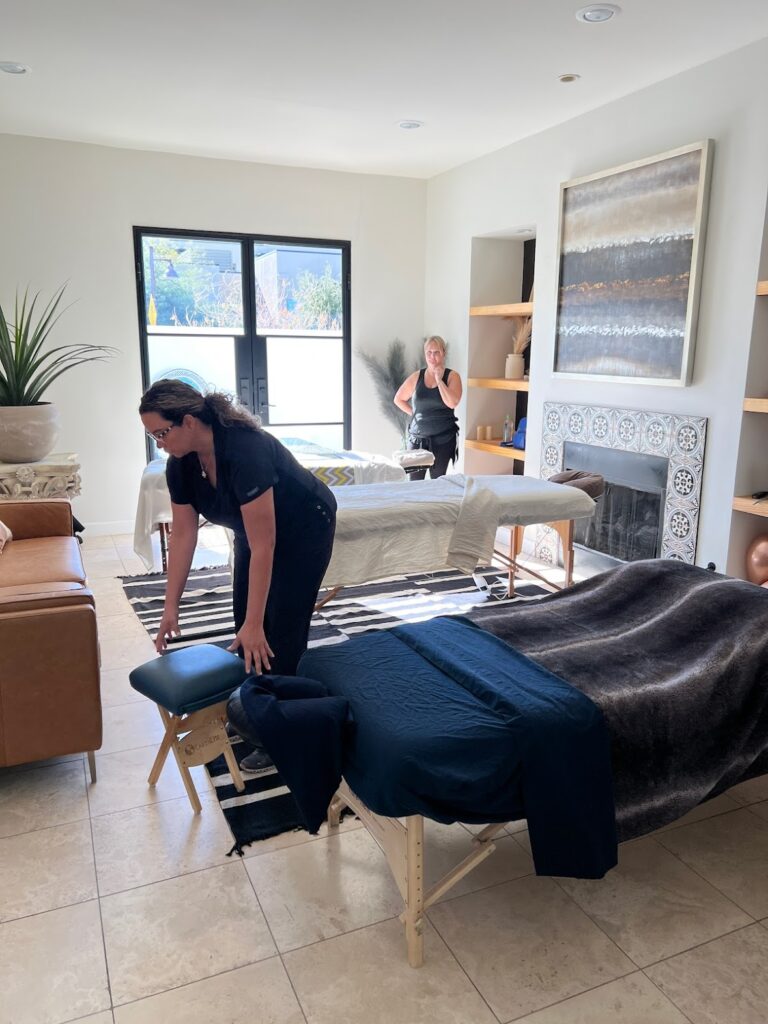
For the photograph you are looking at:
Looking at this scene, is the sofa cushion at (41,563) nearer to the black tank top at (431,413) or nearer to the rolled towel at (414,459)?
the rolled towel at (414,459)

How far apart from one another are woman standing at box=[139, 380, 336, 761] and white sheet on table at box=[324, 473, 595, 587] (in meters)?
→ 0.80

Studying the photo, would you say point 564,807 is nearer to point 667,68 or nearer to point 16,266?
point 667,68

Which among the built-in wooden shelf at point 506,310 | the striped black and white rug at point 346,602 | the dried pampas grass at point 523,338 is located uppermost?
the built-in wooden shelf at point 506,310

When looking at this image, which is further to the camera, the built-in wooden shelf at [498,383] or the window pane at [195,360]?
the window pane at [195,360]

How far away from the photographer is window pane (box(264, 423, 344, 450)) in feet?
18.8

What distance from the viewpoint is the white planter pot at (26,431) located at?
13.8 feet

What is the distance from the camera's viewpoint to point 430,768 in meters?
1.54

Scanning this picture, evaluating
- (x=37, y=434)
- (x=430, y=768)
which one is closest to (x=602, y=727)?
(x=430, y=768)

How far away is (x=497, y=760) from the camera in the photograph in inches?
62.5

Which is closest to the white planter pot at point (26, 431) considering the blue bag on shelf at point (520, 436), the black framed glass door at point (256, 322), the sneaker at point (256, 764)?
the black framed glass door at point (256, 322)

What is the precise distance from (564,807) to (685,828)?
73 cm

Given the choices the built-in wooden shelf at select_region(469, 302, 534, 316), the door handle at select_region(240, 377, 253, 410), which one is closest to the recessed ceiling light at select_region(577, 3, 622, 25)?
the built-in wooden shelf at select_region(469, 302, 534, 316)

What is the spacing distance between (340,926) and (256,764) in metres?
0.74

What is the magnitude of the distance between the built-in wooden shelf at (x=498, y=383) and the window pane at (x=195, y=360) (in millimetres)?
1716
